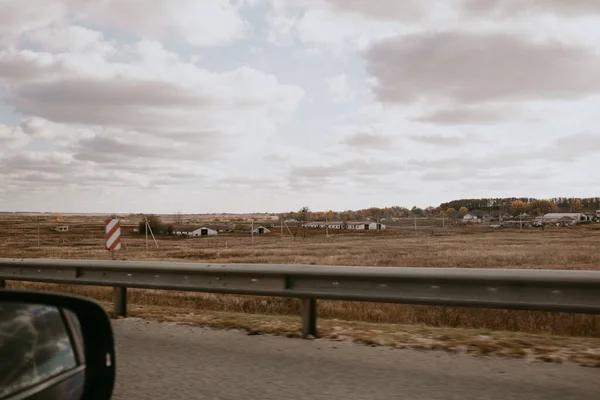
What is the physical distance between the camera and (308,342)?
651 cm

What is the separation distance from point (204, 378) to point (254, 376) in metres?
0.44

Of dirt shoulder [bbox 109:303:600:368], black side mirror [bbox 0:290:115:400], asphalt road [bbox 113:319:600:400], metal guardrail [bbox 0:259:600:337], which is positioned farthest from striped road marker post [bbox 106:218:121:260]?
black side mirror [bbox 0:290:115:400]

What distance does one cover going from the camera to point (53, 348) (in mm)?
1995

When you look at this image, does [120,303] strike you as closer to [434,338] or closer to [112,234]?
[434,338]

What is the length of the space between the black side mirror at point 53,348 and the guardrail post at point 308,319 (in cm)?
475

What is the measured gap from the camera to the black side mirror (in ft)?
5.88

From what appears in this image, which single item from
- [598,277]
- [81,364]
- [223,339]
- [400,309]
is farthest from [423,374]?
[400,309]

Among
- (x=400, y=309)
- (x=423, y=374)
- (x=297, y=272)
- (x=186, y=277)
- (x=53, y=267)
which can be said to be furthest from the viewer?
(x=400, y=309)

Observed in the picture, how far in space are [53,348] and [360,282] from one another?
16.1ft

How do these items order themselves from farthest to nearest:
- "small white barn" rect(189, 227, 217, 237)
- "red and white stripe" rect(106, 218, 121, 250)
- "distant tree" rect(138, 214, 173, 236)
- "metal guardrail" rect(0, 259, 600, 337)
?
1. "small white barn" rect(189, 227, 217, 237)
2. "distant tree" rect(138, 214, 173, 236)
3. "red and white stripe" rect(106, 218, 121, 250)
4. "metal guardrail" rect(0, 259, 600, 337)

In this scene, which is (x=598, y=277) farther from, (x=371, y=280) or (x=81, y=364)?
(x=81, y=364)

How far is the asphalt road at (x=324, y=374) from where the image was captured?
Result: 15.1 ft

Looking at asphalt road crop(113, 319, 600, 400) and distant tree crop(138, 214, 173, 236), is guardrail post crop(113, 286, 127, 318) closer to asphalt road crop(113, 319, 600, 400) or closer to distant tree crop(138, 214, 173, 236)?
asphalt road crop(113, 319, 600, 400)

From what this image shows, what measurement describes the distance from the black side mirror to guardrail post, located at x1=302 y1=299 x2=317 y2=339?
15.6 feet
